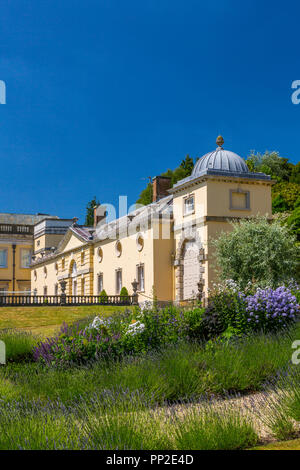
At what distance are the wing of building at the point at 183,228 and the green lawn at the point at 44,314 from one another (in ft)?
10.2

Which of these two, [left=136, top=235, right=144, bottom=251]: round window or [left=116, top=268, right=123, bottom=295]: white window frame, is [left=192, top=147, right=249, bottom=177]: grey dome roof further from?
[left=116, top=268, right=123, bottom=295]: white window frame

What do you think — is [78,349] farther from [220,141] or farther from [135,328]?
[220,141]

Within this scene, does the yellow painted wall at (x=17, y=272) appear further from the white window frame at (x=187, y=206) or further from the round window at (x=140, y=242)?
the white window frame at (x=187, y=206)

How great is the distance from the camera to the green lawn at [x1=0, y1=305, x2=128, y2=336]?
24.8 metres

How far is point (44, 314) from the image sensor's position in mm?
27672

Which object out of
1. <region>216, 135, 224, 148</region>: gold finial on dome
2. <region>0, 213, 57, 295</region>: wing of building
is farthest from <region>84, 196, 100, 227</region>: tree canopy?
<region>216, 135, 224, 148</region>: gold finial on dome

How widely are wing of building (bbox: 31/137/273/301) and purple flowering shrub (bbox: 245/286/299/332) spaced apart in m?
14.8

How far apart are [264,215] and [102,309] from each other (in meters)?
9.81

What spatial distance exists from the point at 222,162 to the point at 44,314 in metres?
12.0

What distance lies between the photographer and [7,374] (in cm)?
1044

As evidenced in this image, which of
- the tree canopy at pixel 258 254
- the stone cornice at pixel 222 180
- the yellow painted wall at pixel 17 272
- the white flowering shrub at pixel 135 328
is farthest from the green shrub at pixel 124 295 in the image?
the yellow painted wall at pixel 17 272

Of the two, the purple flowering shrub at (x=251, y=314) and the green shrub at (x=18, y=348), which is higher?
the purple flowering shrub at (x=251, y=314)

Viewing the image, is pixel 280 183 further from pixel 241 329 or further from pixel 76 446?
pixel 76 446

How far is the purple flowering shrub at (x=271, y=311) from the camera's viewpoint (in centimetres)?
1211
